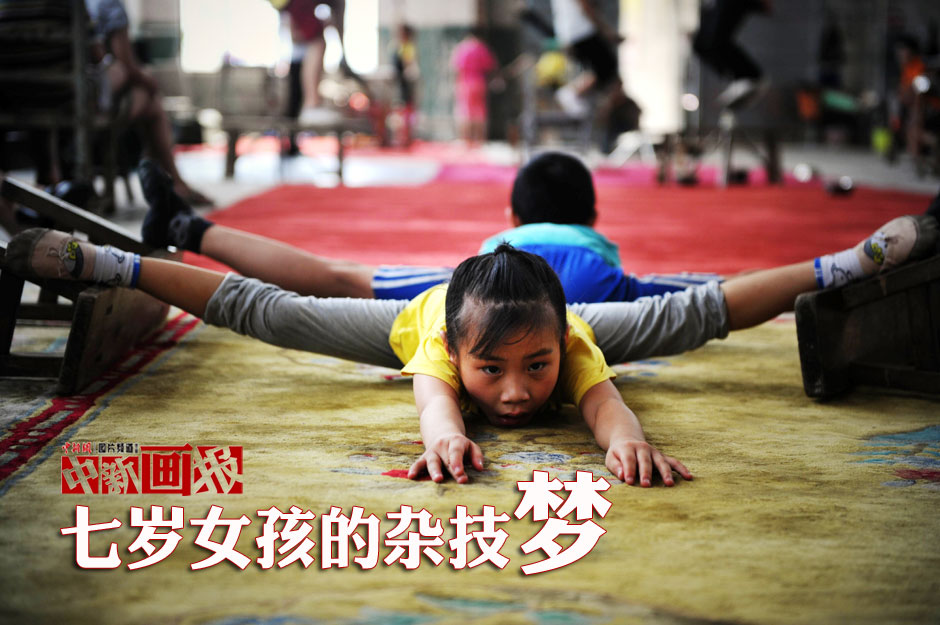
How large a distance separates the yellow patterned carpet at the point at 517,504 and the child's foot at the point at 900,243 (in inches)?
9.7

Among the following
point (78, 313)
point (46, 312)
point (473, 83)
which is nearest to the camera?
point (78, 313)

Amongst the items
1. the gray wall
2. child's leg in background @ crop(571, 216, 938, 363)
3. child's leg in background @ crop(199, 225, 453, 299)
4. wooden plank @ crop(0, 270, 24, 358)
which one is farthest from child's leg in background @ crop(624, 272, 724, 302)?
the gray wall

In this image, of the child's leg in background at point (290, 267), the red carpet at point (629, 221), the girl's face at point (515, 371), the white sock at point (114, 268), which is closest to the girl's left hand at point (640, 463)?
the girl's face at point (515, 371)

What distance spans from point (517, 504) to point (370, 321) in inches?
27.5

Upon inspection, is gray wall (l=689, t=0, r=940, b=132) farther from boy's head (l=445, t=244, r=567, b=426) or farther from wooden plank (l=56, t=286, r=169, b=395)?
boy's head (l=445, t=244, r=567, b=426)

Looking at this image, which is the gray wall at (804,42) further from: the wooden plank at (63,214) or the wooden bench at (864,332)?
the wooden plank at (63,214)

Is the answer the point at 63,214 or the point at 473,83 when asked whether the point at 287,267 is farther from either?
the point at 473,83

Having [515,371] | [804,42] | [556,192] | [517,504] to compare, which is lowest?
[517,504]

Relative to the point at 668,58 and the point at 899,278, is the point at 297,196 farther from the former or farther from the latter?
the point at 668,58

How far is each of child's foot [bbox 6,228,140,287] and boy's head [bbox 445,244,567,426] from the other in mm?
686

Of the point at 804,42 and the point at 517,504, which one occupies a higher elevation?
the point at 804,42

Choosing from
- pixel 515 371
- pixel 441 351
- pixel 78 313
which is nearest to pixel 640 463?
pixel 515 371

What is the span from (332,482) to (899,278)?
1115mm

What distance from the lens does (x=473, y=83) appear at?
507 inches
